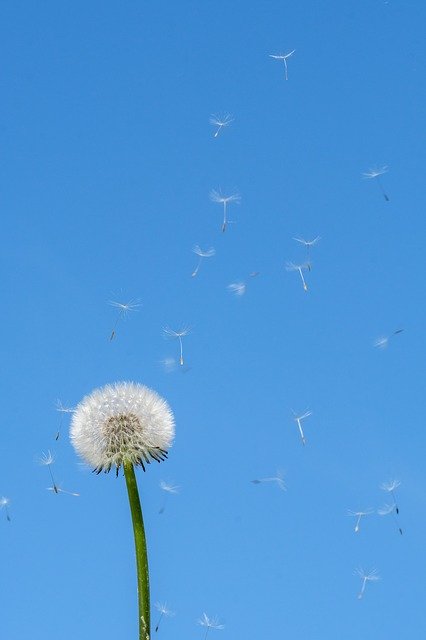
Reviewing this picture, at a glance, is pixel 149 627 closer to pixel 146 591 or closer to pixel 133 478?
pixel 146 591

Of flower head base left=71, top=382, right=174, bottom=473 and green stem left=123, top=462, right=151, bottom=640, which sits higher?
flower head base left=71, top=382, right=174, bottom=473

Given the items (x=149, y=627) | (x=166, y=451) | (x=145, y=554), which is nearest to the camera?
(x=149, y=627)

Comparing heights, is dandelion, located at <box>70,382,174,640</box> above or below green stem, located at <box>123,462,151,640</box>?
above

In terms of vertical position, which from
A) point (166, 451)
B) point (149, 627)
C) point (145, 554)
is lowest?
point (149, 627)

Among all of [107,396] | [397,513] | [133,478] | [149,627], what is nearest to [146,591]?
[149,627]

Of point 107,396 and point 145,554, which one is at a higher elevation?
point 107,396

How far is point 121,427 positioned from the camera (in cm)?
718

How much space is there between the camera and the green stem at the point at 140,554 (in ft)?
18.0

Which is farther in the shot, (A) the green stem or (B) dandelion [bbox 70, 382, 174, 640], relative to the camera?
(B) dandelion [bbox 70, 382, 174, 640]

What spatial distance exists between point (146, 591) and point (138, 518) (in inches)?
20.8

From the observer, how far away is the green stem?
18.0 feet

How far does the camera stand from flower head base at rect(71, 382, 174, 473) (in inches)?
271

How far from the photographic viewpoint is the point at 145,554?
5.89 m

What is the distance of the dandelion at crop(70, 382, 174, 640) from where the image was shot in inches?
270
